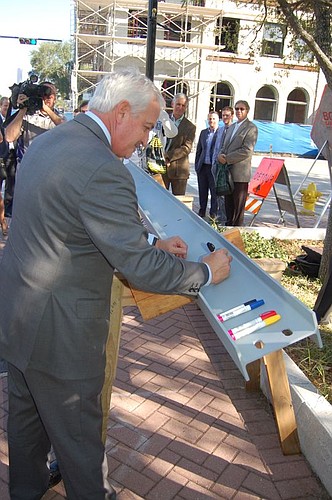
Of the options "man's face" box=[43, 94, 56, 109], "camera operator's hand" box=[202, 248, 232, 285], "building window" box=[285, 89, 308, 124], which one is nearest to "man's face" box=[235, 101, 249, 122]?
"man's face" box=[43, 94, 56, 109]

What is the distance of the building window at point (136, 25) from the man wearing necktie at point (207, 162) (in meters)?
21.6

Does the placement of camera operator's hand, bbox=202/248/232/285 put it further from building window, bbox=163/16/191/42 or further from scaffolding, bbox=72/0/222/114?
building window, bbox=163/16/191/42

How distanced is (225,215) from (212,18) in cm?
2361

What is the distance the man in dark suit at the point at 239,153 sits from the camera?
274 inches

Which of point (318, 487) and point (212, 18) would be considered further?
point (212, 18)

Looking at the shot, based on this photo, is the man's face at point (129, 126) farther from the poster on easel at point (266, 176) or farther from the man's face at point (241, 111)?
the poster on easel at point (266, 176)

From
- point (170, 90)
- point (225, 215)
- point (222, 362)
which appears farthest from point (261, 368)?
point (170, 90)

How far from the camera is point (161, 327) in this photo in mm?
4484

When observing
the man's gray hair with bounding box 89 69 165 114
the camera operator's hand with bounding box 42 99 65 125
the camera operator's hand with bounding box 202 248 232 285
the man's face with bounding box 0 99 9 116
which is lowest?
the camera operator's hand with bounding box 202 248 232 285

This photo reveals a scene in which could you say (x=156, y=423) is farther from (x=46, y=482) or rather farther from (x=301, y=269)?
(x=301, y=269)

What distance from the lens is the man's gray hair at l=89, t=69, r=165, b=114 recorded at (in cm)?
177

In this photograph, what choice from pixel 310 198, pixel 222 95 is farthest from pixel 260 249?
pixel 222 95

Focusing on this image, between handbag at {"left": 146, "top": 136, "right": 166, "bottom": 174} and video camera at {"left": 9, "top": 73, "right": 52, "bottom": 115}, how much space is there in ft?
4.98

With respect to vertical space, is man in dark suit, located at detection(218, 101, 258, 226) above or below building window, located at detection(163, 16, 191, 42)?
below
